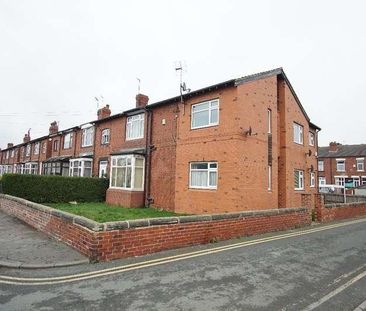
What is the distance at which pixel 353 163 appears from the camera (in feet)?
153

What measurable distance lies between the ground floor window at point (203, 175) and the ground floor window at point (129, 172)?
4317 millimetres

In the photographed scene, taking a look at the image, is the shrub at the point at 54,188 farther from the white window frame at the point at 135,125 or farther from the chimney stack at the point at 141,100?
the chimney stack at the point at 141,100

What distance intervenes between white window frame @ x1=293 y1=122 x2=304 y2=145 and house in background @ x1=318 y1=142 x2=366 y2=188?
94.8 feet

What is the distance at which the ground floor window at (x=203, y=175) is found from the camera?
51.3 feet

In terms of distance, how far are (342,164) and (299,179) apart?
32.7 meters

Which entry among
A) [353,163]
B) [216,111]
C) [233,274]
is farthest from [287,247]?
[353,163]

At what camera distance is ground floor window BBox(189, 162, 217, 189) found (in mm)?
15636

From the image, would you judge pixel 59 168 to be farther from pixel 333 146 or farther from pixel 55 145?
pixel 333 146

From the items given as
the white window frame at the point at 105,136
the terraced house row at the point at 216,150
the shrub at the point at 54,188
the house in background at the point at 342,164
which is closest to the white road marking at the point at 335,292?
the terraced house row at the point at 216,150

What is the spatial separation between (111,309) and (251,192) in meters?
11.6

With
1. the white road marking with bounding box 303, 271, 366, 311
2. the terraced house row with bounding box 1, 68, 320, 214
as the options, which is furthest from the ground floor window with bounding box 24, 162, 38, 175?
the white road marking with bounding box 303, 271, 366, 311

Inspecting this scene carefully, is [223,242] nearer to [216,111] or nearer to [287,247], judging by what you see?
[287,247]

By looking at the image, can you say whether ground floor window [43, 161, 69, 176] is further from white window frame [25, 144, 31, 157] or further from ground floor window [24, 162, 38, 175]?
white window frame [25, 144, 31, 157]

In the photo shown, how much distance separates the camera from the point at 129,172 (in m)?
19.6
